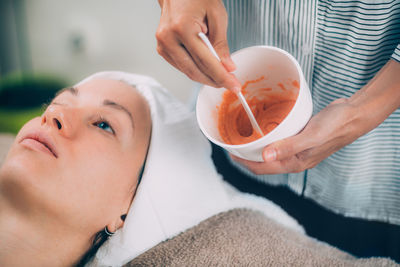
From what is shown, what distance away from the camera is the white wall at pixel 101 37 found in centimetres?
174

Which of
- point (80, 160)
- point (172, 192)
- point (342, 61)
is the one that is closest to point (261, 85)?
point (342, 61)

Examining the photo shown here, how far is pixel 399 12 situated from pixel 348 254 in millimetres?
593

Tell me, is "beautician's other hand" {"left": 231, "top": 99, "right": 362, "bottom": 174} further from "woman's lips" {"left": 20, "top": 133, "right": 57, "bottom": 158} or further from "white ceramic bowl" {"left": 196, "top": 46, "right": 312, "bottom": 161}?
"woman's lips" {"left": 20, "top": 133, "right": 57, "bottom": 158}

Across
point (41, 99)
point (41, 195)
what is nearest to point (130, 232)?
point (41, 195)

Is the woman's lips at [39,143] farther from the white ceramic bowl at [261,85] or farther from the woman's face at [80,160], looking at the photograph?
the white ceramic bowl at [261,85]

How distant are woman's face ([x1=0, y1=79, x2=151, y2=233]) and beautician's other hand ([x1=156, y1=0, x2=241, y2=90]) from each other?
11.3 inches

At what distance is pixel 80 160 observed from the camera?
74 centimetres

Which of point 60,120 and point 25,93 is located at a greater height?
point 60,120

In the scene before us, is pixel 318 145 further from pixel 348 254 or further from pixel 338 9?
pixel 348 254

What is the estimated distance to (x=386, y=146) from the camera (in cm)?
78

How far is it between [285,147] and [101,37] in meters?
1.52

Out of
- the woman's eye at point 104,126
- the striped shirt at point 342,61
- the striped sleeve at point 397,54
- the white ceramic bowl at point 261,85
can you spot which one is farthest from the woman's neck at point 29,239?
the striped sleeve at point 397,54

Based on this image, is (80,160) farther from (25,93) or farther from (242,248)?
(25,93)

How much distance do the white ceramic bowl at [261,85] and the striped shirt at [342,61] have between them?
0.39ft
